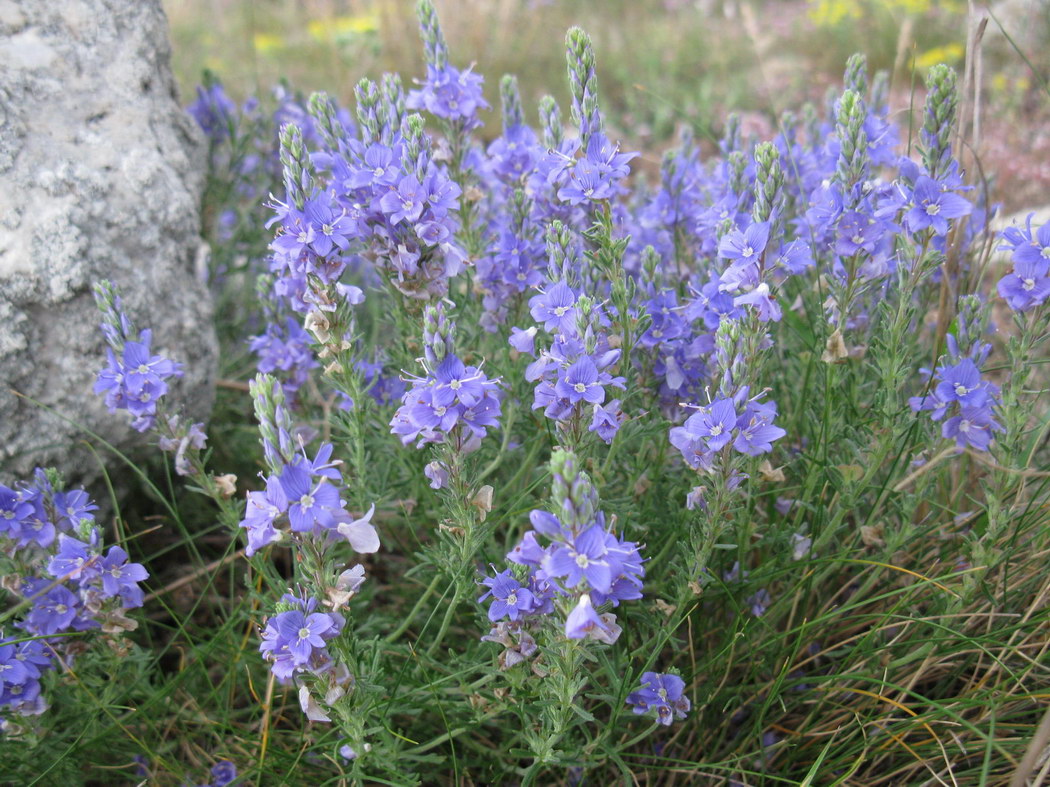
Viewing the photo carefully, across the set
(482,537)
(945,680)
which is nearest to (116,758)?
(482,537)

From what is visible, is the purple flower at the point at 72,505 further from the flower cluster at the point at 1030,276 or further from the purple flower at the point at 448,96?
the flower cluster at the point at 1030,276

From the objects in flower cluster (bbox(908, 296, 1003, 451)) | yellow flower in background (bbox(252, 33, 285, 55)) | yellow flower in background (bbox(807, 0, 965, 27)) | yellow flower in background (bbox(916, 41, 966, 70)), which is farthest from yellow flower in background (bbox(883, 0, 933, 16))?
flower cluster (bbox(908, 296, 1003, 451))

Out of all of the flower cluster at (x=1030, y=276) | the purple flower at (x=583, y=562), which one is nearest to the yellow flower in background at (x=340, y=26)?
the flower cluster at (x=1030, y=276)

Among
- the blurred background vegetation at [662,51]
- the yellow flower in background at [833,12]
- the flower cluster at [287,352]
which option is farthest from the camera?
the yellow flower in background at [833,12]

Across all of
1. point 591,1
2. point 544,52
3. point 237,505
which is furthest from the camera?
point 591,1

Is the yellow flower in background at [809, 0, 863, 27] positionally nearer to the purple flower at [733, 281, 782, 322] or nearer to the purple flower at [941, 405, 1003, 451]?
the purple flower at [941, 405, 1003, 451]

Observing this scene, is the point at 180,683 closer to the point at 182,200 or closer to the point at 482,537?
the point at 482,537

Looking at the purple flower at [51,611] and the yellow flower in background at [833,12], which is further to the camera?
the yellow flower in background at [833,12]
